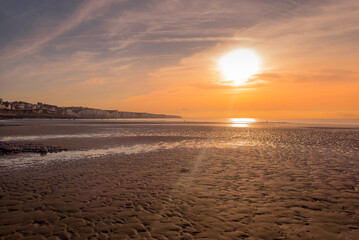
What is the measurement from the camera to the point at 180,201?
834cm

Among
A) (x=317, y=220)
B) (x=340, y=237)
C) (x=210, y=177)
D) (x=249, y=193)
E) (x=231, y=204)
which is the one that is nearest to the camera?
(x=340, y=237)

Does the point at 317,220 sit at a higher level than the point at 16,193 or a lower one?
higher

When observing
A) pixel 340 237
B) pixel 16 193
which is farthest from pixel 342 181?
pixel 16 193

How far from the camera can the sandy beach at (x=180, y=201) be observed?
6.03 m

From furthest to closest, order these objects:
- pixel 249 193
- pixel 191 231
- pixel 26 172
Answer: pixel 26 172
pixel 249 193
pixel 191 231

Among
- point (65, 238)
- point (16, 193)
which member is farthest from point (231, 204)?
point (16, 193)

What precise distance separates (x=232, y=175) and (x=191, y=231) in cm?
660

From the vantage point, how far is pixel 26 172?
1278 centimetres

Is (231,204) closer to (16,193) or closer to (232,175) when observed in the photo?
(232,175)

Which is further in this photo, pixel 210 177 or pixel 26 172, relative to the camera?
pixel 26 172

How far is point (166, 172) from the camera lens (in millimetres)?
12859

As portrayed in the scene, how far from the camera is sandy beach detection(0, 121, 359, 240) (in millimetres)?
6027

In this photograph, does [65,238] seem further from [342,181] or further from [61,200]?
[342,181]

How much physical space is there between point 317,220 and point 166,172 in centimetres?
798
